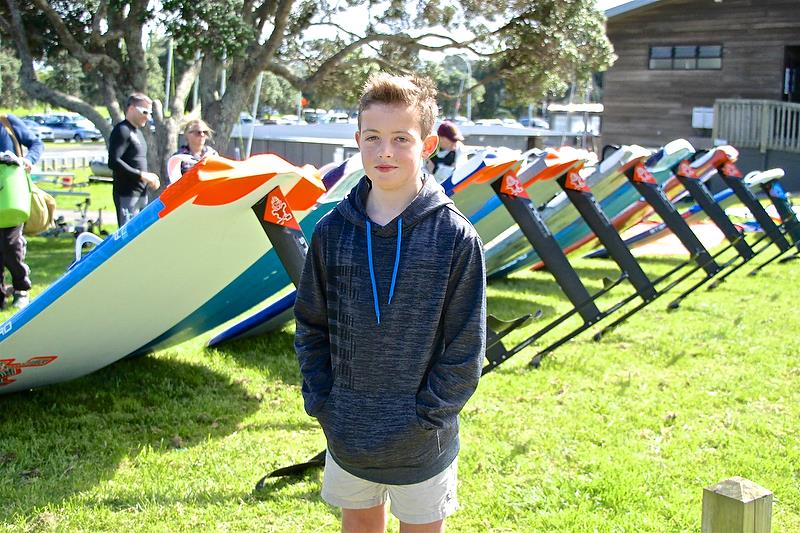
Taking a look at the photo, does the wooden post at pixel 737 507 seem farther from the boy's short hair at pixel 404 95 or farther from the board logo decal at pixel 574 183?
the board logo decal at pixel 574 183

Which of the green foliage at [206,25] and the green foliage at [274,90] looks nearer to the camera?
the green foliage at [206,25]

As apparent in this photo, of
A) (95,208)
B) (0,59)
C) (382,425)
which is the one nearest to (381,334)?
(382,425)

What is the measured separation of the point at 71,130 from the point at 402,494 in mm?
57282

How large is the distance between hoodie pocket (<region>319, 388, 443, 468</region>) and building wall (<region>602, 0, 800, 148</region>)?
2414 cm

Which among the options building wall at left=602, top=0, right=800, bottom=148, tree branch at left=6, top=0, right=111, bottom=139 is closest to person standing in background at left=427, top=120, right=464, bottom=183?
tree branch at left=6, top=0, right=111, bottom=139

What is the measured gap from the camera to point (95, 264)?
4.02 meters

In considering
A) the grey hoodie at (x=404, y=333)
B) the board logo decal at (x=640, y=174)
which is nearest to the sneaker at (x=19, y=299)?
the board logo decal at (x=640, y=174)

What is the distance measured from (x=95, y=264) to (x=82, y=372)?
143cm

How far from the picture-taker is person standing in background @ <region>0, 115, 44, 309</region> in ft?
24.1

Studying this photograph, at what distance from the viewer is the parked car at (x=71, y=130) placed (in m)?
54.5

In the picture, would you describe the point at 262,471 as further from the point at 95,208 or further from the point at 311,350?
Result: the point at 95,208

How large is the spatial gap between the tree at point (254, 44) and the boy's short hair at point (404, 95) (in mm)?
10514

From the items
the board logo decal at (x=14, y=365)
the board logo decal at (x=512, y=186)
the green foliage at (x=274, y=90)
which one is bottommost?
the green foliage at (x=274, y=90)

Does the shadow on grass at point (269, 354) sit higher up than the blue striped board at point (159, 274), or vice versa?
the blue striped board at point (159, 274)
